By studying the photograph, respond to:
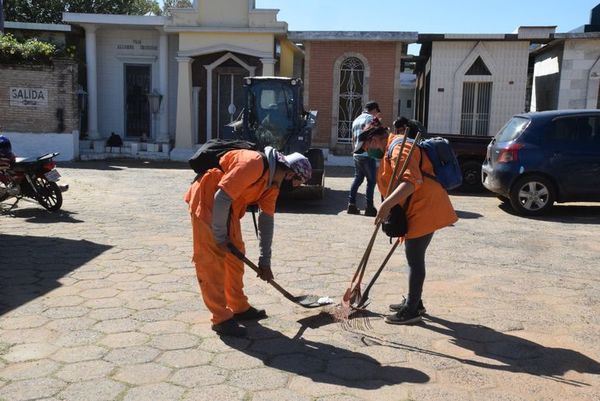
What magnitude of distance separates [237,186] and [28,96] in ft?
48.8

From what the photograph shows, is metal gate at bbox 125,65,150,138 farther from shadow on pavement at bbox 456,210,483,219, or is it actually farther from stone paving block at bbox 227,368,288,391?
stone paving block at bbox 227,368,288,391

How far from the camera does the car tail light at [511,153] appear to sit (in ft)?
31.7

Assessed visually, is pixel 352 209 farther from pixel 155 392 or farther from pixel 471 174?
Result: pixel 155 392

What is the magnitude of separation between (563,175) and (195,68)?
1291cm

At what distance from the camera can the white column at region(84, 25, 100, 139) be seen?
1895 centimetres

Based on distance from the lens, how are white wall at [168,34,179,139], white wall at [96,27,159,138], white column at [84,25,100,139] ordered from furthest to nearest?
white wall at [96,27,159,138] → white wall at [168,34,179,139] → white column at [84,25,100,139]

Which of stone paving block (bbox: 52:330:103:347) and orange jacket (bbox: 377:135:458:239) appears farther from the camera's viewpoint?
orange jacket (bbox: 377:135:458:239)

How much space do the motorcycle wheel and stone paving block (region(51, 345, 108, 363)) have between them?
5.74 meters

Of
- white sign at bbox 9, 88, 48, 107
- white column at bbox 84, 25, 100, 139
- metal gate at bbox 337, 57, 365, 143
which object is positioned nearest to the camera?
white sign at bbox 9, 88, 48, 107

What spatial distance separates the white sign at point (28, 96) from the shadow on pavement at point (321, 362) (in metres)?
14.6

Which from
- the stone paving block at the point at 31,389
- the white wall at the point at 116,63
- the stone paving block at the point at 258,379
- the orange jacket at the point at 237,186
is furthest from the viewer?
the white wall at the point at 116,63

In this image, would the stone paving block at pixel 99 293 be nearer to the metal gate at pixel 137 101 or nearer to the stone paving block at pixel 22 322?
the stone paving block at pixel 22 322

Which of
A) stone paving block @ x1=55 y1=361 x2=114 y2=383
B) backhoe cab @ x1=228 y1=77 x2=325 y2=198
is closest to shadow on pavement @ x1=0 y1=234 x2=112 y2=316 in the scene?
stone paving block @ x1=55 y1=361 x2=114 y2=383

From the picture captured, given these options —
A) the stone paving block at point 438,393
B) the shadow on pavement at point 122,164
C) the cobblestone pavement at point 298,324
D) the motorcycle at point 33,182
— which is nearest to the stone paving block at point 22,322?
the cobblestone pavement at point 298,324
